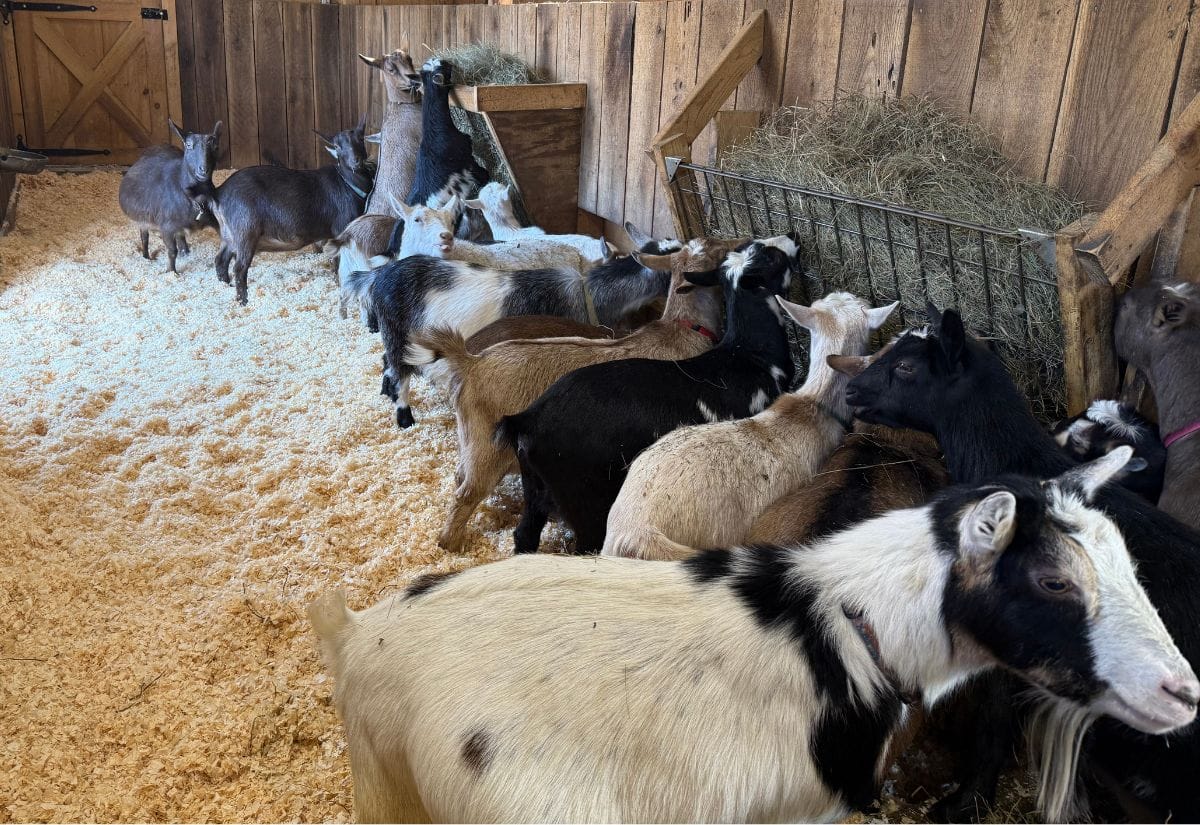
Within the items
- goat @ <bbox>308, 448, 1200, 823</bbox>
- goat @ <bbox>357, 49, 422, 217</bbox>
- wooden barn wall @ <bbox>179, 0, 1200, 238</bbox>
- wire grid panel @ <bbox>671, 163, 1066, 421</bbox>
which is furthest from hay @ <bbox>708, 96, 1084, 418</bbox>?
goat @ <bbox>357, 49, 422, 217</bbox>

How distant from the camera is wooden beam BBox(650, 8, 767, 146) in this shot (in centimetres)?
463

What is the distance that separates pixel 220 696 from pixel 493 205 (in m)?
4.44

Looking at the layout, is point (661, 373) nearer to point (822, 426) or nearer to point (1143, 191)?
point (822, 426)

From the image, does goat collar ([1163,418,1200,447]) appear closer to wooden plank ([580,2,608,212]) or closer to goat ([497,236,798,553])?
goat ([497,236,798,553])

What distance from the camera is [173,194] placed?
7.70 metres

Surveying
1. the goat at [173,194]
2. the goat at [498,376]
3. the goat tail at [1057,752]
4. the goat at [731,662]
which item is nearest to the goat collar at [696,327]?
the goat at [498,376]

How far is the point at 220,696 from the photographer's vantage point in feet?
9.45

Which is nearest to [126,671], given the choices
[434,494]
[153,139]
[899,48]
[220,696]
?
[220,696]

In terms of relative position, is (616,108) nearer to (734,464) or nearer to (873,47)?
(873,47)

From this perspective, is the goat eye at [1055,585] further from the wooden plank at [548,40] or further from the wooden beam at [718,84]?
the wooden plank at [548,40]

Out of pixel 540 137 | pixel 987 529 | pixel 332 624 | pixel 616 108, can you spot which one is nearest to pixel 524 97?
pixel 540 137

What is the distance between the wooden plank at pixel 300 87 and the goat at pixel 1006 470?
28.6 ft

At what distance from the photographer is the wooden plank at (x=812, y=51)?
437 centimetres

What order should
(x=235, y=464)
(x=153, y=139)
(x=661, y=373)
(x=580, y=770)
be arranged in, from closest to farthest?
1. (x=580, y=770)
2. (x=661, y=373)
3. (x=235, y=464)
4. (x=153, y=139)
